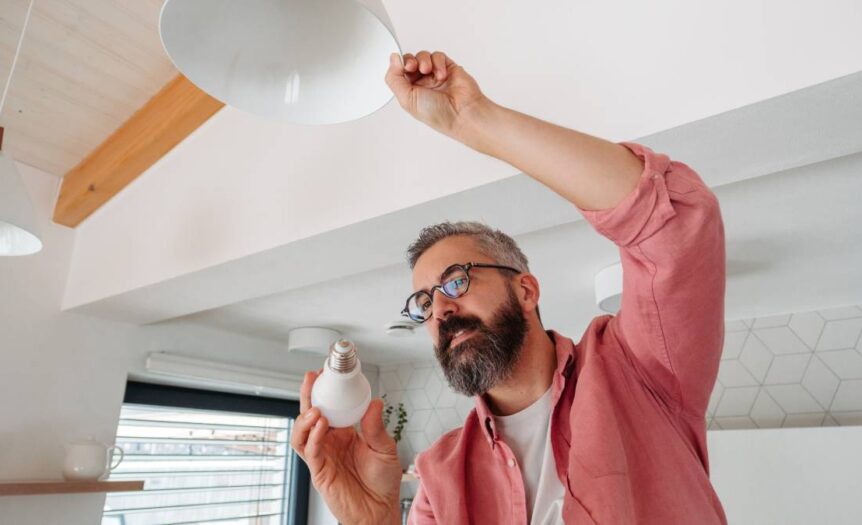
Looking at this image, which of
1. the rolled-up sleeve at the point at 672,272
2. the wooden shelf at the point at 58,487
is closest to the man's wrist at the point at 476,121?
Result: the rolled-up sleeve at the point at 672,272

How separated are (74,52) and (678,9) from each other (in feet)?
5.34

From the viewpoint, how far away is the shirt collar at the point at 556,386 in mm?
830

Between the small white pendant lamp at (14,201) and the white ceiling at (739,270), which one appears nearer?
the small white pendant lamp at (14,201)

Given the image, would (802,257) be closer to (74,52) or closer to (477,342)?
(477,342)

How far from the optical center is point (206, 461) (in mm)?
2869

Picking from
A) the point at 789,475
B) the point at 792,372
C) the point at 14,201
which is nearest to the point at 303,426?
the point at 14,201

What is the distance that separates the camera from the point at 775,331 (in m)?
2.67

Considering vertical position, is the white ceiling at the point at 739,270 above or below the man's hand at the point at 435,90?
above

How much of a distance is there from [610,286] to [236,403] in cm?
206

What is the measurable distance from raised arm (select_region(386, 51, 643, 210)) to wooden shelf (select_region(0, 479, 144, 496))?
1740 millimetres

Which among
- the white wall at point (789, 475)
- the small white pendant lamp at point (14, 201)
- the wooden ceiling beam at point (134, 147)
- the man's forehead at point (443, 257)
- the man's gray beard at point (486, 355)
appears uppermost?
the wooden ceiling beam at point (134, 147)

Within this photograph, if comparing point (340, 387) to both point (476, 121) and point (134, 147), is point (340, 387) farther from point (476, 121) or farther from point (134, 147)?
point (134, 147)

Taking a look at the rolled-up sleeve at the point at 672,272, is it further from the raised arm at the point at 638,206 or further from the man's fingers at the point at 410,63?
the man's fingers at the point at 410,63

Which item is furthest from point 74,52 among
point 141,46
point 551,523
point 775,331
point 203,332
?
point 775,331
